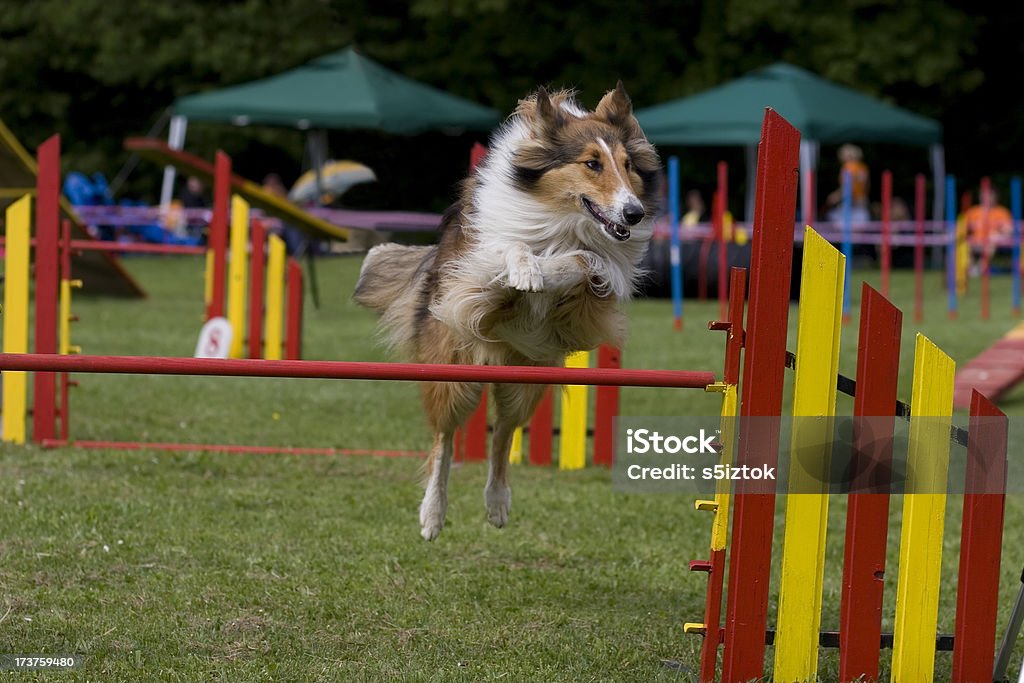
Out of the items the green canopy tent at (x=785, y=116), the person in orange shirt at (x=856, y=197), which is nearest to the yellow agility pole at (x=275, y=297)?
the green canopy tent at (x=785, y=116)

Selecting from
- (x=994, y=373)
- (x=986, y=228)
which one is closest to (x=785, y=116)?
(x=986, y=228)

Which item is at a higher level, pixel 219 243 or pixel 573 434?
pixel 219 243

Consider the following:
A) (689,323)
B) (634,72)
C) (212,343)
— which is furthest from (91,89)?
(212,343)

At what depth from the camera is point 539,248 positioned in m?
5.03

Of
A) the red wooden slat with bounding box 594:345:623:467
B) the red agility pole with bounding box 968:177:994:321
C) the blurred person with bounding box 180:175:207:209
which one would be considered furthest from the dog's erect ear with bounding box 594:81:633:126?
the blurred person with bounding box 180:175:207:209

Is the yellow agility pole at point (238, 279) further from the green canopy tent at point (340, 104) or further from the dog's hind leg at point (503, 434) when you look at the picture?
the green canopy tent at point (340, 104)

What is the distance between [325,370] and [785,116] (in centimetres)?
1851

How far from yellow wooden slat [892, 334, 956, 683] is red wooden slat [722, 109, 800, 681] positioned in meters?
0.41

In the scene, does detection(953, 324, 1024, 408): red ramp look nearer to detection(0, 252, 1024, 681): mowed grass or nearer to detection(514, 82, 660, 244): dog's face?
detection(0, 252, 1024, 681): mowed grass

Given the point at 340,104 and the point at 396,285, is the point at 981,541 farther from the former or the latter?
the point at 340,104

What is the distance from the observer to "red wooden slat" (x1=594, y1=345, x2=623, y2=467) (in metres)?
7.81

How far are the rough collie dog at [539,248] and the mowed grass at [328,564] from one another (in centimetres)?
48

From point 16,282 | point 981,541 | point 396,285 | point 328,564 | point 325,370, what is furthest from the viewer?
point 16,282

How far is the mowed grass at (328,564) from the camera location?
4637 millimetres
